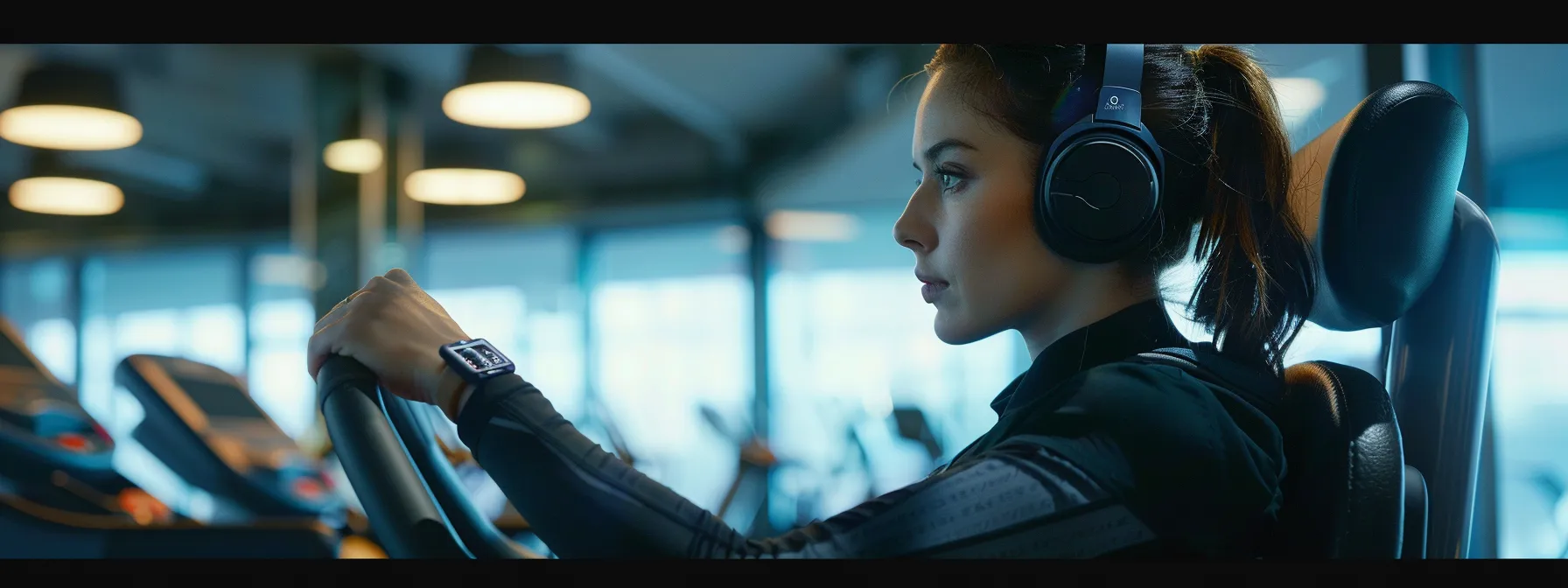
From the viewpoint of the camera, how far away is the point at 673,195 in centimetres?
653

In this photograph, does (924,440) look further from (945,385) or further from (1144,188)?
(1144,188)

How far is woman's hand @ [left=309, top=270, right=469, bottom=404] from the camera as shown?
0.60 m

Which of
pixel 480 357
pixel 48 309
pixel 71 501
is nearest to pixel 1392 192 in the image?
pixel 480 357

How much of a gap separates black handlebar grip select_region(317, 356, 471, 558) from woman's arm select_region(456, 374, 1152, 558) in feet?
0.17

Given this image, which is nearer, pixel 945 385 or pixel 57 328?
pixel 945 385

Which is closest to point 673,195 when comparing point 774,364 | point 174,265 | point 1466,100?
point 774,364

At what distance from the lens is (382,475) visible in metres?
0.56

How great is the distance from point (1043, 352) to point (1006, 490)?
0.16 meters

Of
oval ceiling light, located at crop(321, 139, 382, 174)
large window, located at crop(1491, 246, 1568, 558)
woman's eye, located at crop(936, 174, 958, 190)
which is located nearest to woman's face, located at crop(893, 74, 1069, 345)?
woman's eye, located at crop(936, 174, 958, 190)

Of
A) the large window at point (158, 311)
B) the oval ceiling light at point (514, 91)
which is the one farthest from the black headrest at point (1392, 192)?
the large window at point (158, 311)

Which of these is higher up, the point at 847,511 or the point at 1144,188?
the point at 1144,188

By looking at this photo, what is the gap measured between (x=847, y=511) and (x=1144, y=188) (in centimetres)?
29
